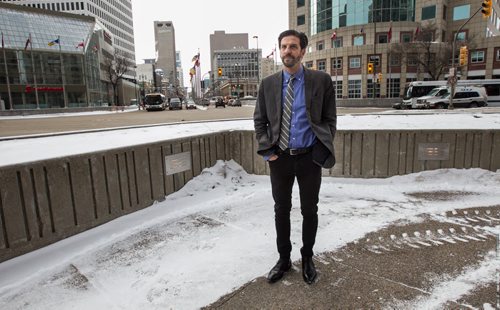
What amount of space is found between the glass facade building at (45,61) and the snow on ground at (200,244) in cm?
5684

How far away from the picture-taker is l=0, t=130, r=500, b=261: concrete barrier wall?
367cm

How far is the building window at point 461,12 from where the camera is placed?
195ft

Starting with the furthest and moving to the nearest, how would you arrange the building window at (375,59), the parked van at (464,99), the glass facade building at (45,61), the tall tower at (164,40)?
the tall tower at (164,40), the building window at (375,59), the glass facade building at (45,61), the parked van at (464,99)

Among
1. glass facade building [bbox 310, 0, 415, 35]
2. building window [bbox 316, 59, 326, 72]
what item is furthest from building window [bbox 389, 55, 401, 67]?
building window [bbox 316, 59, 326, 72]

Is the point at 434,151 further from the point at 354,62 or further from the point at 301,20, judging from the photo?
the point at 301,20

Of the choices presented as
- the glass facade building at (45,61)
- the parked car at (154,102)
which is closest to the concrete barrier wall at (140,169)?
the parked car at (154,102)

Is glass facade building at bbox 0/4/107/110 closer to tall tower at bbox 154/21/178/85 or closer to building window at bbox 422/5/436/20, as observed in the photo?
building window at bbox 422/5/436/20

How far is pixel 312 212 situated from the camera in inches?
124

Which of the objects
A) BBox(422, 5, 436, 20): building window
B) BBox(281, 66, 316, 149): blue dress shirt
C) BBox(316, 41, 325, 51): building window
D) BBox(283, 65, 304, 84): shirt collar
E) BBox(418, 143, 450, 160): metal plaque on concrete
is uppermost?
BBox(422, 5, 436, 20): building window

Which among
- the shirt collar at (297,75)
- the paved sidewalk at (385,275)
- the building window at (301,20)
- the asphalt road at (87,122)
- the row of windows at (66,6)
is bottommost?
the paved sidewalk at (385,275)

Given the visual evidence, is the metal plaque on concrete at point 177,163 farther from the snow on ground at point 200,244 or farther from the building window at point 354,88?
the building window at point 354,88

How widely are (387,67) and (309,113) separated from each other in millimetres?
62061

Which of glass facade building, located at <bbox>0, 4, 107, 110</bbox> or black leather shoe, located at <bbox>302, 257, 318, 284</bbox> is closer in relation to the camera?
black leather shoe, located at <bbox>302, 257, 318, 284</bbox>

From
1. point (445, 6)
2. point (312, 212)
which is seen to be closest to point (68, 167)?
point (312, 212)
